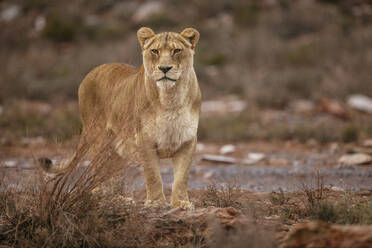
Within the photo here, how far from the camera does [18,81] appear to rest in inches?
612

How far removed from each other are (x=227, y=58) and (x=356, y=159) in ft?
40.6

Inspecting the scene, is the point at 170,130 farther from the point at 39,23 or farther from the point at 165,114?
the point at 39,23

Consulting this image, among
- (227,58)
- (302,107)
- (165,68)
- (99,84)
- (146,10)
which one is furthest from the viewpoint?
(146,10)

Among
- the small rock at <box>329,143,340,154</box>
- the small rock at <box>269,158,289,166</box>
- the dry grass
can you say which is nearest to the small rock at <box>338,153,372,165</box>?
the small rock at <box>269,158,289,166</box>

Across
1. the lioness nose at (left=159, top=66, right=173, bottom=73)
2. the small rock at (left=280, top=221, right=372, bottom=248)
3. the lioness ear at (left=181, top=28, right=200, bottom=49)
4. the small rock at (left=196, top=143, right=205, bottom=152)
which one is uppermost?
the lioness ear at (left=181, top=28, right=200, bottom=49)

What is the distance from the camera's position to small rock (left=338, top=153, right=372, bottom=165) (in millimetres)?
7746

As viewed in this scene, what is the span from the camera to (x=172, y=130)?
441 centimetres

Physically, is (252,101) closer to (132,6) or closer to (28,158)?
(28,158)

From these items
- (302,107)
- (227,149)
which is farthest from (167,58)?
(302,107)

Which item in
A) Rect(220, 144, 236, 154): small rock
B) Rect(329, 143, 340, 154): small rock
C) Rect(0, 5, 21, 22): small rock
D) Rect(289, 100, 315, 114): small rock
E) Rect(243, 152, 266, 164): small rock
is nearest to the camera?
Rect(243, 152, 266, 164): small rock

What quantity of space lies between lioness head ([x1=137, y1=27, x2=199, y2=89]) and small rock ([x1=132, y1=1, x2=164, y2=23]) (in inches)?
852

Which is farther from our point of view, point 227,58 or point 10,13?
point 10,13

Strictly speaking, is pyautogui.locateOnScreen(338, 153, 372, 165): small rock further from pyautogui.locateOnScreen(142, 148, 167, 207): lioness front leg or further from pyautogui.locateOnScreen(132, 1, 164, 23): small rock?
pyautogui.locateOnScreen(132, 1, 164, 23): small rock

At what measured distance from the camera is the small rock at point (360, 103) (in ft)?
43.9
